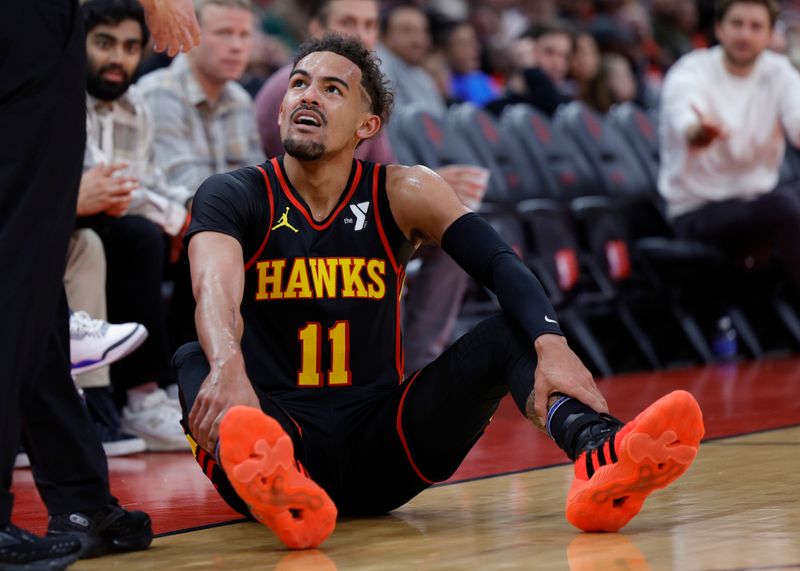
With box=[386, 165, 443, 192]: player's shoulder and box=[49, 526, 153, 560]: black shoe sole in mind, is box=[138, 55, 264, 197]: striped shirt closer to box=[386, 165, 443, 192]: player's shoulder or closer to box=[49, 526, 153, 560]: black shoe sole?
box=[386, 165, 443, 192]: player's shoulder

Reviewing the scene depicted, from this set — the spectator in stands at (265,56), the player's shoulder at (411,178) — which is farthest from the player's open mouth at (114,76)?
the spectator in stands at (265,56)

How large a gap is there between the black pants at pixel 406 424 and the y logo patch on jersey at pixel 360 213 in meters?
0.37

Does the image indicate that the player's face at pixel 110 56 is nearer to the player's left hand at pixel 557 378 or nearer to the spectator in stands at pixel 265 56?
the player's left hand at pixel 557 378

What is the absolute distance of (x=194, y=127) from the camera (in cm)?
546

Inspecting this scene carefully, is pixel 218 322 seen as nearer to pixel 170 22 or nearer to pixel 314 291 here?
pixel 314 291

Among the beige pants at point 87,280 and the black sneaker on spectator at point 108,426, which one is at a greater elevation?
the beige pants at point 87,280

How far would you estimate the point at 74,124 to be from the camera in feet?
8.36

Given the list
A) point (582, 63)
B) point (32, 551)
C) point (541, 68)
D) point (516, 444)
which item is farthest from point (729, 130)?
point (32, 551)

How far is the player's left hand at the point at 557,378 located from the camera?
2791mm

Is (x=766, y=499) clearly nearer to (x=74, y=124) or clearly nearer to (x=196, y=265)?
(x=196, y=265)

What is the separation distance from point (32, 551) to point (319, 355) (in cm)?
89

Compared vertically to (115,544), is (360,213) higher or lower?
higher

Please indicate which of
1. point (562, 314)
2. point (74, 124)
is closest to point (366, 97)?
point (74, 124)

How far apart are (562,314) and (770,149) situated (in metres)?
1.64
